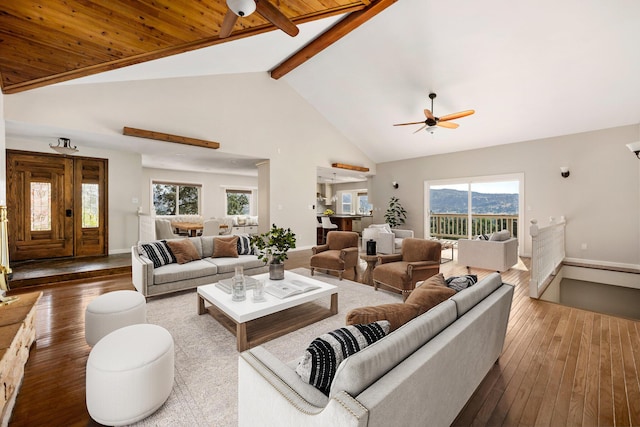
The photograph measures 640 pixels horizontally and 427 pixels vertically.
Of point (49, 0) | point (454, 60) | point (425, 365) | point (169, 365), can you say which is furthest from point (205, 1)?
point (454, 60)

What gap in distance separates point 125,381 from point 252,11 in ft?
8.42

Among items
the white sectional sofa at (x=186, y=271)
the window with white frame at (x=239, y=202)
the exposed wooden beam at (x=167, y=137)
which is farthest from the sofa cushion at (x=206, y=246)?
the window with white frame at (x=239, y=202)

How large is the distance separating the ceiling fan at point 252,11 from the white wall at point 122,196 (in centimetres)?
489

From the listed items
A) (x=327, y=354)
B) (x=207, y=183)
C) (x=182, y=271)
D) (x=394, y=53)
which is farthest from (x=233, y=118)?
(x=327, y=354)

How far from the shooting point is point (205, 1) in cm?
267

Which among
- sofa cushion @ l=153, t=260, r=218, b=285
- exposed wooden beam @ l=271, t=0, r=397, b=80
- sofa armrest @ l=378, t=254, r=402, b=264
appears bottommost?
sofa cushion @ l=153, t=260, r=218, b=285

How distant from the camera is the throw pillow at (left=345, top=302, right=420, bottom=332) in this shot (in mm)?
1453

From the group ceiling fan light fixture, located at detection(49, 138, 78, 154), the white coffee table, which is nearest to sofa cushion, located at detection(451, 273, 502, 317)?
the white coffee table

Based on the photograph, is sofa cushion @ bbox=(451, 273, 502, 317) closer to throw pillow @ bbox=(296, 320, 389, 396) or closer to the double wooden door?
throw pillow @ bbox=(296, 320, 389, 396)

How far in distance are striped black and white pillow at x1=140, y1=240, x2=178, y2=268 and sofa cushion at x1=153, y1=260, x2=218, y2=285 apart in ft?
0.29

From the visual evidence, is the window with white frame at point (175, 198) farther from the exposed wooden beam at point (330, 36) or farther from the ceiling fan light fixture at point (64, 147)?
the exposed wooden beam at point (330, 36)

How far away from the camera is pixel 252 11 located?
2.00m

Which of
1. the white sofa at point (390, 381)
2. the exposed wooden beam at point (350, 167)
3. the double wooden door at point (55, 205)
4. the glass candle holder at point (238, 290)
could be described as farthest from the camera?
the exposed wooden beam at point (350, 167)

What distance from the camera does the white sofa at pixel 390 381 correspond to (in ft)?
2.90
